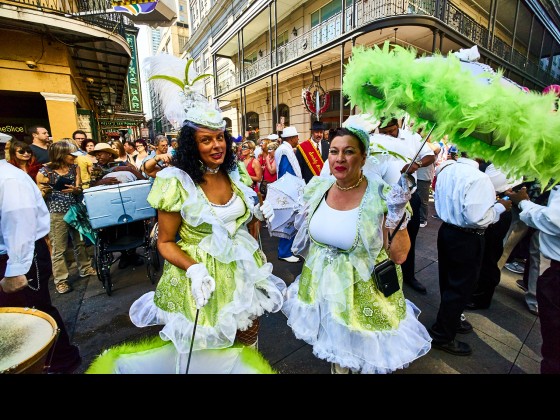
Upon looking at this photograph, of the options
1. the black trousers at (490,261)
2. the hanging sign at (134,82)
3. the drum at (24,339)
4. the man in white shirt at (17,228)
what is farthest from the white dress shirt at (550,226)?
the hanging sign at (134,82)

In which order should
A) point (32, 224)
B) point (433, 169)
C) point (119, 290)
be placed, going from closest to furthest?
1. point (32, 224)
2. point (119, 290)
3. point (433, 169)

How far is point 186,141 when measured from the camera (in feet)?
5.86

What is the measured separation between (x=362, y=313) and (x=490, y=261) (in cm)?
251

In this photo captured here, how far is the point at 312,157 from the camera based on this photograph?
5.04 metres

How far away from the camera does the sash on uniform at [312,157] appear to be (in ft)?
16.5

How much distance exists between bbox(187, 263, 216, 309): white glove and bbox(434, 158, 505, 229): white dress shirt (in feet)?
7.18

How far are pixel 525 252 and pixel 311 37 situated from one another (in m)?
12.3

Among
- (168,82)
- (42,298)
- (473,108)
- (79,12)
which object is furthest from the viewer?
(79,12)

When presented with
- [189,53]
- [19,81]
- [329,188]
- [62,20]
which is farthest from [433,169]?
[189,53]

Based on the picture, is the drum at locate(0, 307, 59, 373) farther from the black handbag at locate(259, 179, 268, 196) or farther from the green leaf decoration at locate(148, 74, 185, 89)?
the black handbag at locate(259, 179, 268, 196)

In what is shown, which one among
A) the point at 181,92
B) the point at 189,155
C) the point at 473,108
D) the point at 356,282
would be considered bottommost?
the point at 356,282

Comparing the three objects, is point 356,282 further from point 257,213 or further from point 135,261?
point 135,261

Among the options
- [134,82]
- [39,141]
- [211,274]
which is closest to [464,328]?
[211,274]
